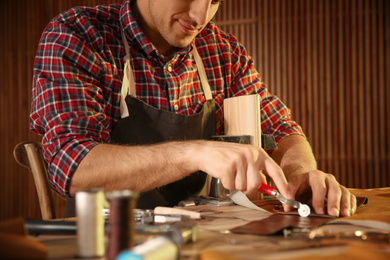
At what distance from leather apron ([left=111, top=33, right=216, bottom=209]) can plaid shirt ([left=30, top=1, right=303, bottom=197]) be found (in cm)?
5

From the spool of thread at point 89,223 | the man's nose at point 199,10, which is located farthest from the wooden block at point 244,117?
the spool of thread at point 89,223

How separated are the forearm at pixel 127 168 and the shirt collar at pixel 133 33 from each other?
28.8 inches

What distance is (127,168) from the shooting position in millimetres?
1947

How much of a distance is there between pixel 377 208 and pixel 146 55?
4.72 ft

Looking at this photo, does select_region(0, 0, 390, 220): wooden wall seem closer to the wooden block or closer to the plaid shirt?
the plaid shirt

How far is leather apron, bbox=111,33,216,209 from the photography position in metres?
2.44

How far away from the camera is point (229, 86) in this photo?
2.98m

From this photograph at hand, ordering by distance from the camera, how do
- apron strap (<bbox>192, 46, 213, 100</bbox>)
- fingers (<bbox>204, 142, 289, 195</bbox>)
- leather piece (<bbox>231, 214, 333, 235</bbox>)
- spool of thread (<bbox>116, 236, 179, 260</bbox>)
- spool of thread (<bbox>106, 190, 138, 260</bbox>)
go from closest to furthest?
spool of thread (<bbox>116, 236, 179, 260</bbox>)
spool of thread (<bbox>106, 190, 138, 260</bbox>)
leather piece (<bbox>231, 214, 333, 235</bbox>)
fingers (<bbox>204, 142, 289, 195</bbox>)
apron strap (<bbox>192, 46, 213, 100</bbox>)

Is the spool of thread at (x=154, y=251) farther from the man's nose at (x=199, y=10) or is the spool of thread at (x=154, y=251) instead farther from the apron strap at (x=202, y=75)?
the apron strap at (x=202, y=75)

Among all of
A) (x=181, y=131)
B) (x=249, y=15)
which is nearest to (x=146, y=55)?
(x=181, y=131)

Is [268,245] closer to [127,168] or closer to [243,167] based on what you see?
[243,167]

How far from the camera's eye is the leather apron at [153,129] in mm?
2437

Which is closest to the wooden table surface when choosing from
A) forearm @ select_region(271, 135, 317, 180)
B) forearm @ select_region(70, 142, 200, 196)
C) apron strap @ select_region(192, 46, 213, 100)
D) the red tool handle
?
the red tool handle

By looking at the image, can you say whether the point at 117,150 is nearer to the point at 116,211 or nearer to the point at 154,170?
the point at 154,170
